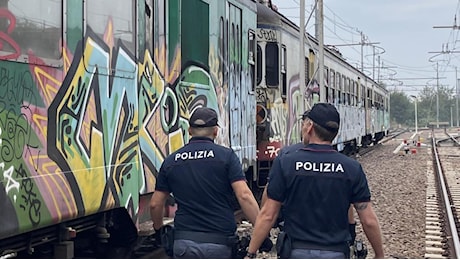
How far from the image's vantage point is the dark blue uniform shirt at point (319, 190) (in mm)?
4203

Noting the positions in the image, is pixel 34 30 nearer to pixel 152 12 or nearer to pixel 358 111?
pixel 152 12

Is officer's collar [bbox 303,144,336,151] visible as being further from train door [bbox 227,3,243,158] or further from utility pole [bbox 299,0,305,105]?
utility pole [bbox 299,0,305,105]

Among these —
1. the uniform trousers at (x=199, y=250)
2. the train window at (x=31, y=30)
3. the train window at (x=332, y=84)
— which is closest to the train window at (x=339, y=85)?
the train window at (x=332, y=84)

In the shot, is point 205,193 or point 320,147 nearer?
point 320,147

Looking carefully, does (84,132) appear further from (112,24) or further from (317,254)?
(317,254)

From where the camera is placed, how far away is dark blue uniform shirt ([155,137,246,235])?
184 inches

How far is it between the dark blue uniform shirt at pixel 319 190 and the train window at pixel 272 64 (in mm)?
9016

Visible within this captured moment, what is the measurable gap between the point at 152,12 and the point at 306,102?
10.0m

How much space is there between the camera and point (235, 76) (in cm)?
977

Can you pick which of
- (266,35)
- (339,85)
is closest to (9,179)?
(266,35)

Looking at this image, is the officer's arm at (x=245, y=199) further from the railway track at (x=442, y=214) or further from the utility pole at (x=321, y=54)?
the utility pole at (x=321, y=54)

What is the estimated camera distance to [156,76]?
271 inches

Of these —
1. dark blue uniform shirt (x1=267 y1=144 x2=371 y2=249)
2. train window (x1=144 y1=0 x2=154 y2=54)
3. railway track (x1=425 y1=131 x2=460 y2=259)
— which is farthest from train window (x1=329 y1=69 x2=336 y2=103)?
dark blue uniform shirt (x1=267 y1=144 x2=371 y2=249)

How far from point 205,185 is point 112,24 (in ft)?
6.66
